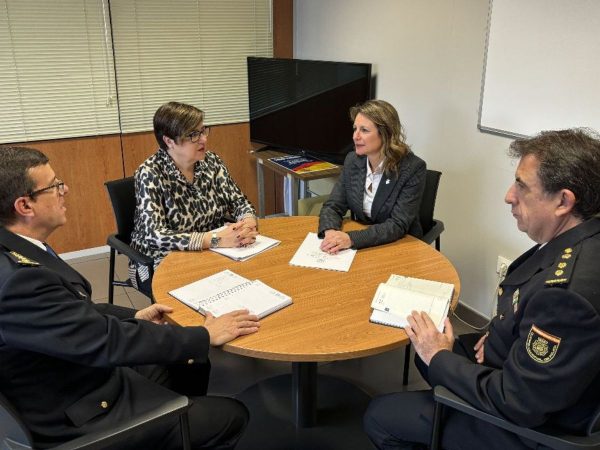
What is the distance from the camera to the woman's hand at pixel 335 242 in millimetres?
2070

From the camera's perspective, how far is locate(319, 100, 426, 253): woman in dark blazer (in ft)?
7.57

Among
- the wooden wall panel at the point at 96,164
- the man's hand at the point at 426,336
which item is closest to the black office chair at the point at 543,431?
the man's hand at the point at 426,336

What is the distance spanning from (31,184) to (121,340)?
1.55 ft

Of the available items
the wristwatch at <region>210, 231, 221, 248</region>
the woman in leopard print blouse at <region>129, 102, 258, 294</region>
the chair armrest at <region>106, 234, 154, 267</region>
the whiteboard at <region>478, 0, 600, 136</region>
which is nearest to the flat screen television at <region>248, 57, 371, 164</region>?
the whiteboard at <region>478, 0, 600, 136</region>

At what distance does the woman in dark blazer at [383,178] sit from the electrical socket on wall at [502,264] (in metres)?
0.53

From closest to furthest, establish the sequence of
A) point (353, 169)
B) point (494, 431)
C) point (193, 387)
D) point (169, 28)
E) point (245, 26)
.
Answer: point (494, 431), point (193, 387), point (353, 169), point (169, 28), point (245, 26)

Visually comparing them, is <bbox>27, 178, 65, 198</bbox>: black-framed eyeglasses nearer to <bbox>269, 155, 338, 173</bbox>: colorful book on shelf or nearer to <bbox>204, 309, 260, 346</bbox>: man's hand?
<bbox>204, 309, 260, 346</bbox>: man's hand

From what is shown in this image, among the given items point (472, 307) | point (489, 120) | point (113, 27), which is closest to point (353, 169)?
point (489, 120)

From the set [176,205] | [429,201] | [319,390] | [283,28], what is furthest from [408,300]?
[283,28]

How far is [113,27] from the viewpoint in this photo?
3662 mm

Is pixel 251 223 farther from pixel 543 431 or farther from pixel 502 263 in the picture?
pixel 543 431

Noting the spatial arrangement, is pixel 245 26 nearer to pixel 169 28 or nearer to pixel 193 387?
pixel 169 28

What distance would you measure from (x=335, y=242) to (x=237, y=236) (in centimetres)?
40

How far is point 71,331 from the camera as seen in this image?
125 centimetres
